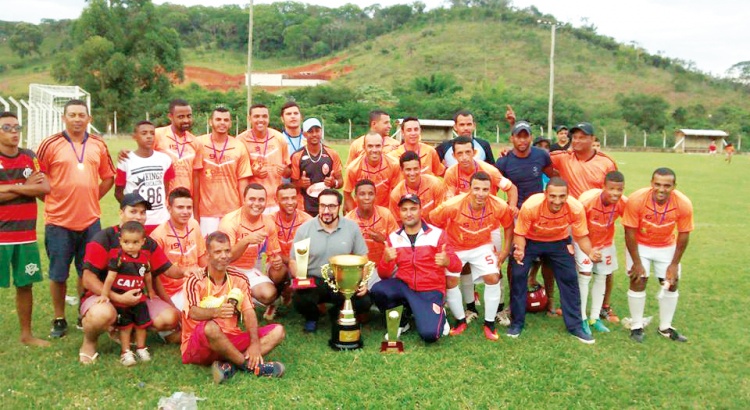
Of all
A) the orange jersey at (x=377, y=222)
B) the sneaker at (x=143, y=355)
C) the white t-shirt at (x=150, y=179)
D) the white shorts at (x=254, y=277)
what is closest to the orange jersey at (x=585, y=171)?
the orange jersey at (x=377, y=222)

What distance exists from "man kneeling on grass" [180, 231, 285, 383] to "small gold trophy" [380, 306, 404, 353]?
0.98m

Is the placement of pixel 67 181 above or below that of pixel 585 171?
below

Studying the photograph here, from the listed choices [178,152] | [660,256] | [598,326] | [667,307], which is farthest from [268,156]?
[667,307]

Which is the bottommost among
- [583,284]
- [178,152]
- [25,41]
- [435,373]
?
[435,373]

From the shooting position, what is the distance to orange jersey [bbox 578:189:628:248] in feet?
19.7

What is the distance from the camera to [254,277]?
587 centimetres

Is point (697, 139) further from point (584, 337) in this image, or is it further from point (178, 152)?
point (178, 152)

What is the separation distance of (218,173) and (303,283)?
1.72m

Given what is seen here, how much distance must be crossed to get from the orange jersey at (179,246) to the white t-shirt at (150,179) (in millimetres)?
371

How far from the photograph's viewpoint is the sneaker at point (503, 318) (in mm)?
6105

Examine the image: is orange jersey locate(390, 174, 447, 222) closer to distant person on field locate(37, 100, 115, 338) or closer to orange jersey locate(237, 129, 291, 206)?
orange jersey locate(237, 129, 291, 206)

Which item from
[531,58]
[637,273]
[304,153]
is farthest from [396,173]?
[531,58]

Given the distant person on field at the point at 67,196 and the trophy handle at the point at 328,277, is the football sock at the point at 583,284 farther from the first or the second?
the distant person on field at the point at 67,196

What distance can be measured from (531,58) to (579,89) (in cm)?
1358
